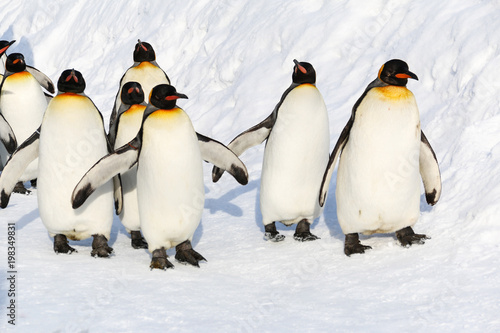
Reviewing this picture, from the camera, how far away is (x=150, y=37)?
10.8 meters

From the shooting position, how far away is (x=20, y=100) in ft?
20.5

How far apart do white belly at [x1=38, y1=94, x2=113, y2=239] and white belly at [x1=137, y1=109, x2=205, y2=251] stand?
41cm

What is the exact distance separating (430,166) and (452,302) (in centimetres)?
130

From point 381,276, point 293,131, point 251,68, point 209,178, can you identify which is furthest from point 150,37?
point 381,276

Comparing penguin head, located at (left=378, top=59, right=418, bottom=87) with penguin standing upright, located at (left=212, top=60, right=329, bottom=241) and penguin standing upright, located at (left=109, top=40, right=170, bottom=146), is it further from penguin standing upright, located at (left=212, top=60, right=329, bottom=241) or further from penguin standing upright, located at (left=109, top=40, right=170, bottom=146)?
penguin standing upright, located at (left=109, top=40, right=170, bottom=146)

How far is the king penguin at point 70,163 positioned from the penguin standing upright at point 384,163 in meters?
1.63

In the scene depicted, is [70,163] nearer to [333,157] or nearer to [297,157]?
[297,157]

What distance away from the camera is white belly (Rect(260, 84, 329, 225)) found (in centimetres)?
445

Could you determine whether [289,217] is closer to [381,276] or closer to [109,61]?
[381,276]

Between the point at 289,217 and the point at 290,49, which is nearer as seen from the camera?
the point at 289,217

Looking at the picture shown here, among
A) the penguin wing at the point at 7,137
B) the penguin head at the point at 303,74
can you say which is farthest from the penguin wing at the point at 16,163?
the penguin head at the point at 303,74

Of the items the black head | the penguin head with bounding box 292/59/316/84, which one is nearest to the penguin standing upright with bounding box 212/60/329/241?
the penguin head with bounding box 292/59/316/84

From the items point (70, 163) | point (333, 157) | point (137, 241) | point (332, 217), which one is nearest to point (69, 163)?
point (70, 163)

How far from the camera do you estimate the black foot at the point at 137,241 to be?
4.59m
